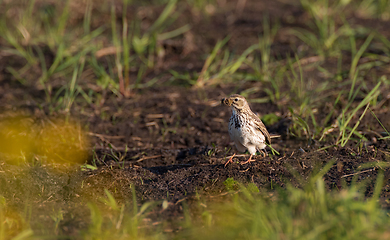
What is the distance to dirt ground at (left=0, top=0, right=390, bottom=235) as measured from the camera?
15.2ft

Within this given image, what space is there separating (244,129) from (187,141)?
58.2 inches

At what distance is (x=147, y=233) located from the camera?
12.1 feet

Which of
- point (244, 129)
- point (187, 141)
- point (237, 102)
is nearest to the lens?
point (244, 129)

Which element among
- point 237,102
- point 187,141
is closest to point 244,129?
point 237,102

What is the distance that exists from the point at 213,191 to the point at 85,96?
3.55 m

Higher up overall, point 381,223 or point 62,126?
point 381,223

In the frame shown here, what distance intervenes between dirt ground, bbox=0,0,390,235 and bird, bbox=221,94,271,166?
212 millimetres

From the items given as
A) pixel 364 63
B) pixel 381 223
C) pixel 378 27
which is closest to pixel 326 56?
pixel 364 63

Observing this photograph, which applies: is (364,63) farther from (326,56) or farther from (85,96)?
(85,96)

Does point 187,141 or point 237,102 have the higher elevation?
point 237,102

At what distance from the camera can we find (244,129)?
196 inches

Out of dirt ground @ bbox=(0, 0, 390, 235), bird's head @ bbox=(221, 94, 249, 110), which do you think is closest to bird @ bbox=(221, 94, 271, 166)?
bird's head @ bbox=(221, 94, 249, 110)

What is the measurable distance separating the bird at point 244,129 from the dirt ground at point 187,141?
8.4 inches

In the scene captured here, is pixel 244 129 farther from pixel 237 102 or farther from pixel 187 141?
pixel 187 141
